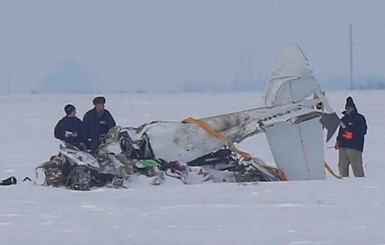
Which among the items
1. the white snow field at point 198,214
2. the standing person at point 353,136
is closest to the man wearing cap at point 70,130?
the white snow field at point 198,214

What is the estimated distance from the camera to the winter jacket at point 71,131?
1509cm

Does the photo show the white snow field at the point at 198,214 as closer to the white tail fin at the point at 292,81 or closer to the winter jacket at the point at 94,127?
the winter jacket at the point at 94,127

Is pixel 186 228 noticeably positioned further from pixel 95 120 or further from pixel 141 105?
pixel 141 105

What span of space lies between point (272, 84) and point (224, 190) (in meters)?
3.93

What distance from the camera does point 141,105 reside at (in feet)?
131

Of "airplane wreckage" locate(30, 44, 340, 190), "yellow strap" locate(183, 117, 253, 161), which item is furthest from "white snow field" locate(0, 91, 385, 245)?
"yellow strap" locate(183, 117, 253, 161)

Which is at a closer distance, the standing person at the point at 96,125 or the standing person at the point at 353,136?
the standing person at the point at 96,125

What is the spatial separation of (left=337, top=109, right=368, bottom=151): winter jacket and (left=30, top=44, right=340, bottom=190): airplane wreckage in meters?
0.42

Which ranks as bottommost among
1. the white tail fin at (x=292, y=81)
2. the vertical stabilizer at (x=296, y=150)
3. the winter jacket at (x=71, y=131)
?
the vertical stabilizer at (x=296, y=150)

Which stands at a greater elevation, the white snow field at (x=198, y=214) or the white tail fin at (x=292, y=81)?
the white tail fin at (x=292, y=81)

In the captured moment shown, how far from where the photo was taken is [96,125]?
15.3m

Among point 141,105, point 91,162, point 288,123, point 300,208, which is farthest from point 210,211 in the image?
point 141,105

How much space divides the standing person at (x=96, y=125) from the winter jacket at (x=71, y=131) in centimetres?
11

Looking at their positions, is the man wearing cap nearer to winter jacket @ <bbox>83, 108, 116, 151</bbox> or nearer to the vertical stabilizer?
winter jacket @ <bbox>83, 108, 116, 151</bbox>
